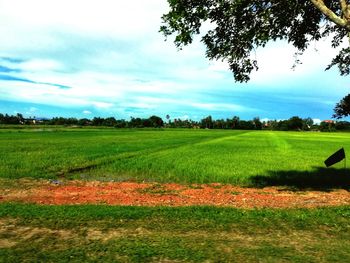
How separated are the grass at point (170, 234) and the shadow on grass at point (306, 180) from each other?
27.7 ft

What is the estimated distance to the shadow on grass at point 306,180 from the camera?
20.4 m

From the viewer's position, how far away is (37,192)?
54.3ft

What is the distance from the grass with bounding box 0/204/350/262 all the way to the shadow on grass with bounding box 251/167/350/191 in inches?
332

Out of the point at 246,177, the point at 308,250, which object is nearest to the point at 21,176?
the point at 246,177

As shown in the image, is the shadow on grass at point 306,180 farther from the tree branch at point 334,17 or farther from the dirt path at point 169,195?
the tree branch at point 334,17

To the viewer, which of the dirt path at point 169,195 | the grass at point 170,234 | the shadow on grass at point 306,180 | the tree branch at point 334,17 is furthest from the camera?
the shadow on grass at point 306,180

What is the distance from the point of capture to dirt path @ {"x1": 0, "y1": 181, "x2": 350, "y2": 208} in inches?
561

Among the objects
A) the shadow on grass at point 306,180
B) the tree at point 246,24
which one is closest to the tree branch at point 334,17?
the tree at point 246,24

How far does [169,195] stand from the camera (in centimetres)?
1636

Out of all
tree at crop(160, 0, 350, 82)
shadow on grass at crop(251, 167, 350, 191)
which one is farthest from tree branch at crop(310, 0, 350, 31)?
shadow on grass at crop(251, 167, 350, 191)

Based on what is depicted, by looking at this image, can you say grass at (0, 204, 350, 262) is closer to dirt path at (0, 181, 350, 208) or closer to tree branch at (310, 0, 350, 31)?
dirt path at (0, 181, 350, 208)

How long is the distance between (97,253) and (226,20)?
11089 millimetres

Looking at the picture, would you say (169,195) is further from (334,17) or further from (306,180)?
(306,180)

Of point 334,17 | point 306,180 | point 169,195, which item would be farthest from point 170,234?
point 306,180
